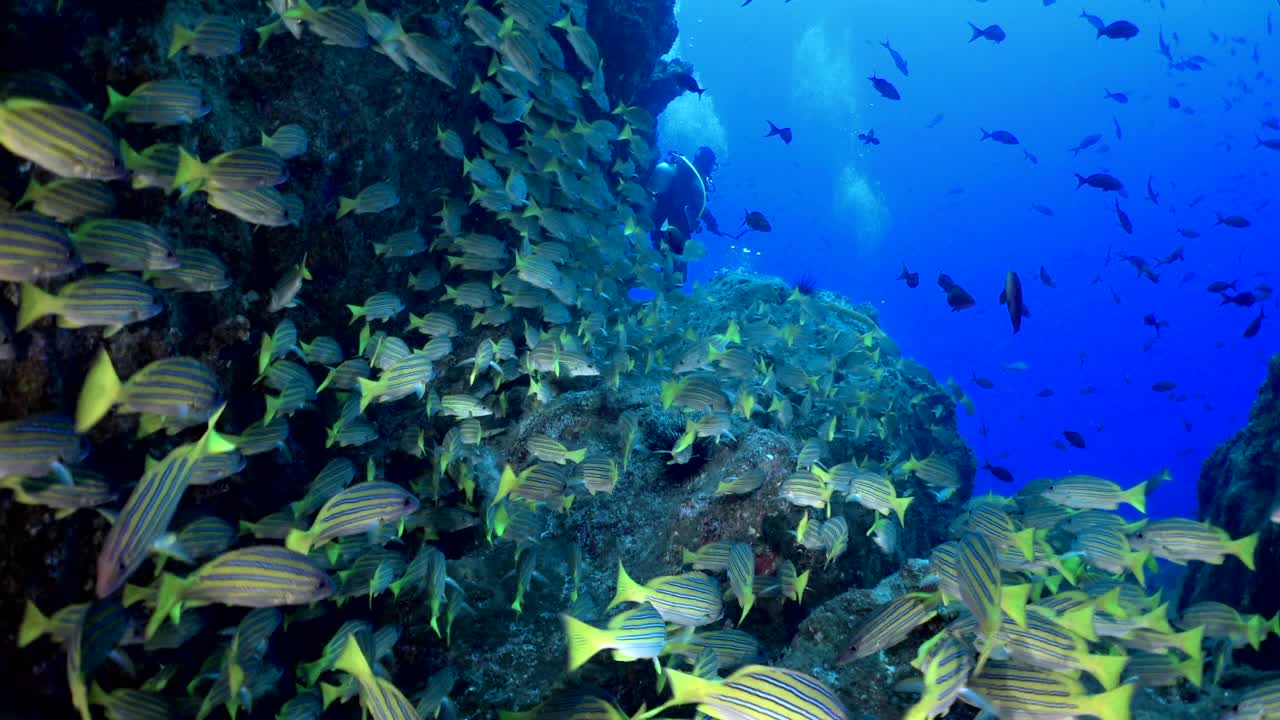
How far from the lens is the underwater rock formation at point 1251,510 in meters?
6.98

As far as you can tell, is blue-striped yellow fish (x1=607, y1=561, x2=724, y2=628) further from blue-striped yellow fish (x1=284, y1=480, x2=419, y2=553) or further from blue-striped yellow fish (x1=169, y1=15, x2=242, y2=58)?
blue-striped yellow fish (x1=169, y1=15, x2=242, y2=58)

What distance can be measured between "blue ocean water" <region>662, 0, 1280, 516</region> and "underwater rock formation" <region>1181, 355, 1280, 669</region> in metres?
56.7

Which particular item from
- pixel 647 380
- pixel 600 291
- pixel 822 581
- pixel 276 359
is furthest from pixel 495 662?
pixel 600 291

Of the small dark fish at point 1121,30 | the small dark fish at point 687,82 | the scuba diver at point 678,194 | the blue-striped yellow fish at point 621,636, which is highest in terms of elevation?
the small dark fish at point 1121,30

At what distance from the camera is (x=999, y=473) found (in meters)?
10.3

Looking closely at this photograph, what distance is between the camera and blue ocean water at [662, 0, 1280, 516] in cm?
8988

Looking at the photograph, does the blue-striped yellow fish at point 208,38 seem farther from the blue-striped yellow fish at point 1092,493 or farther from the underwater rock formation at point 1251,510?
the underwater rock formation at point 1251,510

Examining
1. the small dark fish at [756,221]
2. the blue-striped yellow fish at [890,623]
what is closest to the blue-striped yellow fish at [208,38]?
the blue-striped yellow fish at [890,623]

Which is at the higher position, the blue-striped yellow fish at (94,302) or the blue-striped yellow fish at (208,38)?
the blue-striped yellow fish at (208,38)

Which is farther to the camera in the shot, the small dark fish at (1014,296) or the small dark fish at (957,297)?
the small dark fish at (957,297)

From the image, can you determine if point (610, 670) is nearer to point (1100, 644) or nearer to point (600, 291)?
point (1100, 644)

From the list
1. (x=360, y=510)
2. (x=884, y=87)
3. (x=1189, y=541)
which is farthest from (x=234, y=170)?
(x=884, y=87)

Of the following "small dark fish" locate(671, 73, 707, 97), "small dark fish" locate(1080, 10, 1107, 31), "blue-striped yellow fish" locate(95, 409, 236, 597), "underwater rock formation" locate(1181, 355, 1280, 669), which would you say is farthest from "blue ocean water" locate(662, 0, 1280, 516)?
"blue-striped yellow fish" locate(95, 409, 236, 597)

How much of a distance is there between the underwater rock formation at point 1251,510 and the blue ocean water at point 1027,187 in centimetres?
5672
